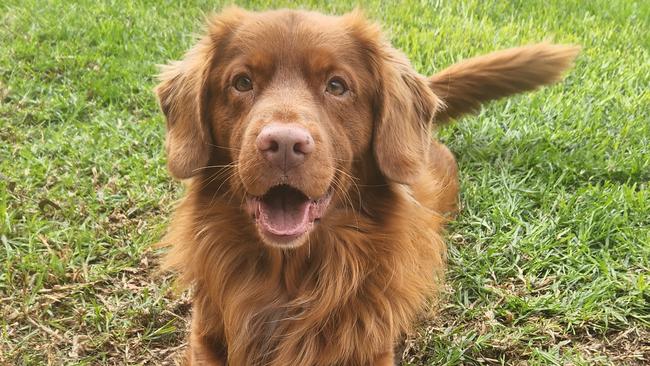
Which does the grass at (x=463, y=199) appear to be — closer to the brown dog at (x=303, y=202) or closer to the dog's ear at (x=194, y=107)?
the brown dog at (x=303, y=202)

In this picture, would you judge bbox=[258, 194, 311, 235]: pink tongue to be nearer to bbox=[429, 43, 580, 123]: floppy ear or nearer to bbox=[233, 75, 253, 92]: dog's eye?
bbox=[233, 75, 253, 92]: dog's eye

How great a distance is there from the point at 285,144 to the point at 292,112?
0.65 feet

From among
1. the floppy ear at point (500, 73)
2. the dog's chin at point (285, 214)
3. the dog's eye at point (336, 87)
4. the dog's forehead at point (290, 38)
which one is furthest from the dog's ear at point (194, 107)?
the floppy ear at point (500, 73)

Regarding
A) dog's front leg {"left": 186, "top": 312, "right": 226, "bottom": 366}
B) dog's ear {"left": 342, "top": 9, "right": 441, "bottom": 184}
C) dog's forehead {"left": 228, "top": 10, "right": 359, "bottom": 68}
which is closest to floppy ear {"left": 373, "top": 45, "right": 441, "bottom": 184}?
dog's ear {"left": 342, "top": 9, "right": 441, "bottom": 184}

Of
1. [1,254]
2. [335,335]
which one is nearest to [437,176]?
[335,335]

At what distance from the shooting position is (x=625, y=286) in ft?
10.7

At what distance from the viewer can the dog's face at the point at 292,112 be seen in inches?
93.2

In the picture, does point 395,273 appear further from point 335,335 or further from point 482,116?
point 482,116

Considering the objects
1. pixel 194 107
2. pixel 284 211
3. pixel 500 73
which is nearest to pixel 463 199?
pixel 500 73

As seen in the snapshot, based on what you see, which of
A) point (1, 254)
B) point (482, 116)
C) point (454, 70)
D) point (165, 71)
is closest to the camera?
point (165, 71)

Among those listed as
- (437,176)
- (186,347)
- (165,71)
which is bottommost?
(186,347)

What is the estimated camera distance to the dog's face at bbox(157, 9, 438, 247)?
7.77 feet

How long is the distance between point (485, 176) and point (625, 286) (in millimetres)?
1153

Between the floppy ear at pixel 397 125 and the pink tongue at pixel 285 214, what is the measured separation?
0.44m
